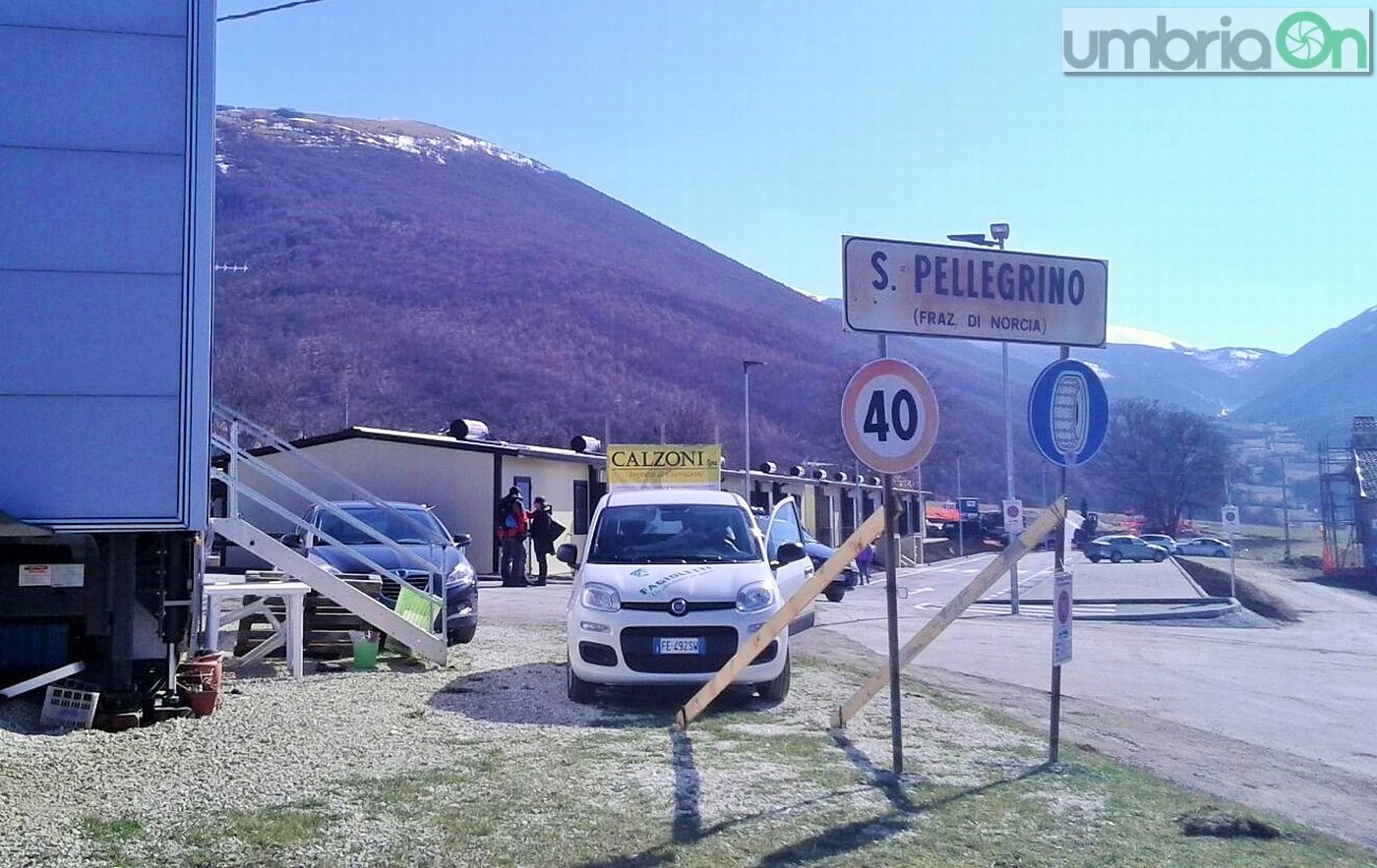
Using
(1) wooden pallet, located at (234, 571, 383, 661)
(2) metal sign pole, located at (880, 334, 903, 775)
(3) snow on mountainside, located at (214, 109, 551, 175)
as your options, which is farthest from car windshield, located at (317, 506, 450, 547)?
(3) snow on mountainside, located at (214, 109, 551, 175)

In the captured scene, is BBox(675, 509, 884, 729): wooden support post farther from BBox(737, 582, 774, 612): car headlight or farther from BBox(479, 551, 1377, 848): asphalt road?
BBox(479, 551, 1377, 848): asphalt road

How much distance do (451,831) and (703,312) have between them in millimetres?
114301

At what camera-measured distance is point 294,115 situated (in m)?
173

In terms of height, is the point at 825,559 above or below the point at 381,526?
below

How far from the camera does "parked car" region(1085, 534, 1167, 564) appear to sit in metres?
59.9

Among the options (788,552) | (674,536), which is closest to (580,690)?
(674,536)

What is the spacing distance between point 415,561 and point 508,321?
3525 inches

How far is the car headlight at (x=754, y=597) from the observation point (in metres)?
9.59

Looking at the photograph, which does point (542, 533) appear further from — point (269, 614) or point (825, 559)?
point (269, 614)

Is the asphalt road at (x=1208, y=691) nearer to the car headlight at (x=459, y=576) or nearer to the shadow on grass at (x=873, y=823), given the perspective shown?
the shadow on grass at (x=873, y=823)

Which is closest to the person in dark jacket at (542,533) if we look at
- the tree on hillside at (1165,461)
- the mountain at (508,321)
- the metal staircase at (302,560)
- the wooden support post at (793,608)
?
the metal staircase at (302,560)

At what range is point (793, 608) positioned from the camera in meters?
7.95

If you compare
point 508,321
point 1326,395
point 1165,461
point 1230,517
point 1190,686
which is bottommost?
point 1190,686

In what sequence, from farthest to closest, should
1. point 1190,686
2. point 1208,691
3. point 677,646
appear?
point 1190,686
point 1208,691
point 677,646
